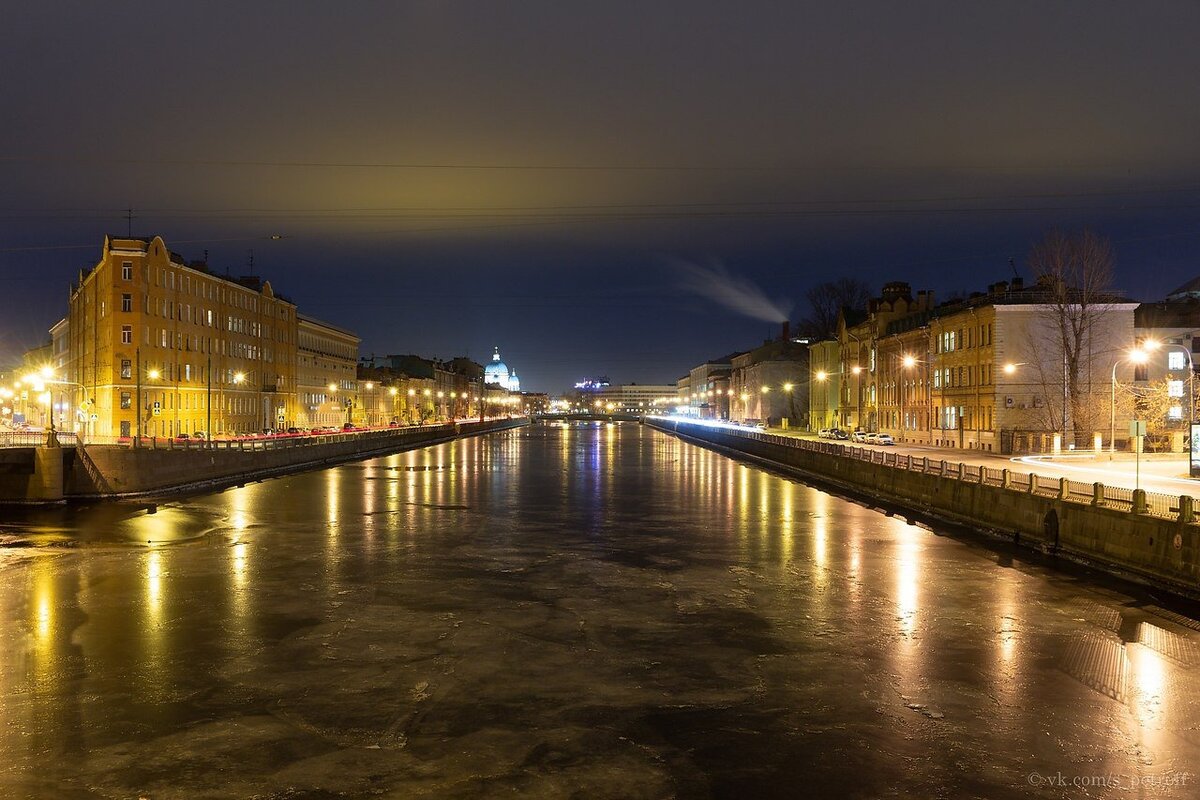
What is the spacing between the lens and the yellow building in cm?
7912

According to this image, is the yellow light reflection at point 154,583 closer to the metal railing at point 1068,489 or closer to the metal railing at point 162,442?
the metal railing at point 1068,489

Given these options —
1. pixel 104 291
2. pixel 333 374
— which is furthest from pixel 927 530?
pixel 333 374

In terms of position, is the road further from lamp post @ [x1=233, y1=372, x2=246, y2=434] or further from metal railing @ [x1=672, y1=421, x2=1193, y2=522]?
lamp post @ [x1=233, y1=372, x2=246, y2=434]

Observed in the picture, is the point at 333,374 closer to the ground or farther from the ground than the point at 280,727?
farther from the ground

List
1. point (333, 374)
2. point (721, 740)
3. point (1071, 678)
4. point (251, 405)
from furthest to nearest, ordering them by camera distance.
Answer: point (333, 374)
point (251, 405)
point (1071, 678)
point (721, 740)

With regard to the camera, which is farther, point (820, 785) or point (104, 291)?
point (104, 291)

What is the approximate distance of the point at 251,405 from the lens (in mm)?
102938

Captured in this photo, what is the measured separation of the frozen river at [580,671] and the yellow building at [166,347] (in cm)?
4913

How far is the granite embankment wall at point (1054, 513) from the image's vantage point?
2169 cm

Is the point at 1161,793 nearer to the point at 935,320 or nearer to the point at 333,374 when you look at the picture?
the point at 935,320

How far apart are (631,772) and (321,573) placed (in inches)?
596

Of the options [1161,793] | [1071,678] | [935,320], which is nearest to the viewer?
[1161,793]

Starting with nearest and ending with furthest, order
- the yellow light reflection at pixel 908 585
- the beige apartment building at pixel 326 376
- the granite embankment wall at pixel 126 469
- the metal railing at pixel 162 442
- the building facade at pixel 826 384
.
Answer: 1. the yellow light reflection at pixel 908 585
2. the granite embankment wall at pixel 126 469
3. the metal railing at pixel 162 442
4. the building facade at pixel 826 384
5. the beige apartment building at pixel 326 376

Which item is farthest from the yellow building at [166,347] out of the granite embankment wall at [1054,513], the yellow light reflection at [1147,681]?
the yellow light reflection at [1147,681]
